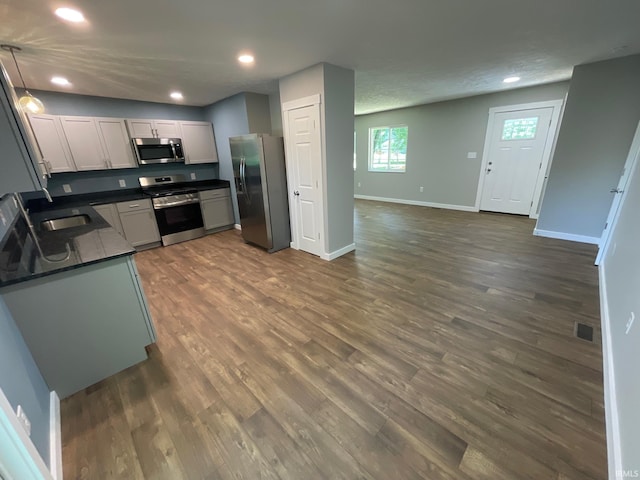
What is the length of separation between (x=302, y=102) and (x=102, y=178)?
3677 millimetres

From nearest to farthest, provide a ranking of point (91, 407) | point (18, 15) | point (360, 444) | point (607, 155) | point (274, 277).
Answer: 1. point (360, 444)
2. point (91, 407)
3. point (18, 15)
4. point (274, 277)
5. point (607, 155)

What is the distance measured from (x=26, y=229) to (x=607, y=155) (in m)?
6.79

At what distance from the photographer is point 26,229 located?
7.52 ft

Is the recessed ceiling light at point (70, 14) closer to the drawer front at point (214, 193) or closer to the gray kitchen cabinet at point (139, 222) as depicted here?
the gray kitchen cabinet at point (139, 222)

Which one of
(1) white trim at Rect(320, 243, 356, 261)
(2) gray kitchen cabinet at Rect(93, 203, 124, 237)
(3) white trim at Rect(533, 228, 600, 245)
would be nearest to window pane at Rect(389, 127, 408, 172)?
(3) white trim at Rect(533, 228, 600, 245)

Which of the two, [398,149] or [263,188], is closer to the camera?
[263,188]

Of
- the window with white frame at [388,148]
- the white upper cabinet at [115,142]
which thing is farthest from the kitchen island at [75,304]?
the window with white frame at [388,148]

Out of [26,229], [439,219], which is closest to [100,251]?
[26,229]

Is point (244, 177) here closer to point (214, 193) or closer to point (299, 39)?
point (214, 193)

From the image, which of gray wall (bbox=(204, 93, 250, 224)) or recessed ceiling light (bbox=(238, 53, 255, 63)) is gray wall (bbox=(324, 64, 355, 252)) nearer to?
recessed ceiling light (bbox=(238, 53, 255, 63))

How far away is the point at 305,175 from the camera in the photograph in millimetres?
3611

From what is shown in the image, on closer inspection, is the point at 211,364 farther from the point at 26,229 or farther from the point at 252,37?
the point at 252,37

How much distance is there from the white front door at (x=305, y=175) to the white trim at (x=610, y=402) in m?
2.88

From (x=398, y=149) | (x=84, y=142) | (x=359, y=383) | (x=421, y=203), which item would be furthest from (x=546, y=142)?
(x=84, y=142)
